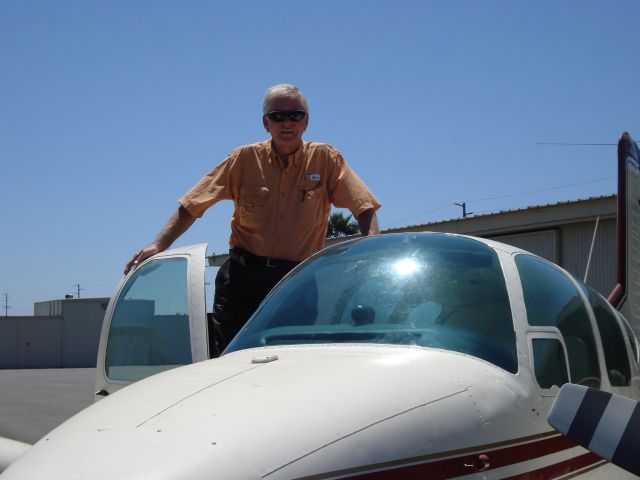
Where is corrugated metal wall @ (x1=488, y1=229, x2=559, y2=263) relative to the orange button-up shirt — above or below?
below

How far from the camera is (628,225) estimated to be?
641cm

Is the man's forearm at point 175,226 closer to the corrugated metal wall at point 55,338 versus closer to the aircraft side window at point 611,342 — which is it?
the aircraft side window at point 611,342

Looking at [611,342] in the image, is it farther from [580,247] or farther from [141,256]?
[580,247]

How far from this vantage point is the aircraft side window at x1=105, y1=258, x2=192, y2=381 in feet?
12.8

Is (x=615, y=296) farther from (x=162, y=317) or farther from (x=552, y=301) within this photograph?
(x=162, y=317)

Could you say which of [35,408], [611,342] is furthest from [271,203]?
[35,408]

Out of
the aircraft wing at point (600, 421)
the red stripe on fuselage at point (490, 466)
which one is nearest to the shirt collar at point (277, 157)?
the red stripe on fuselage at point (490, 466)

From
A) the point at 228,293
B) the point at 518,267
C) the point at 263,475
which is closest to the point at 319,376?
the point at 263,475

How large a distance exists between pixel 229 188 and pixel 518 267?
6.53 feet

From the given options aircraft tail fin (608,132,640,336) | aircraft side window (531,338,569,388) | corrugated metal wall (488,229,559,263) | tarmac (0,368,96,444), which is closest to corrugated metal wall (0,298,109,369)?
tarmac (0,368,96,444)

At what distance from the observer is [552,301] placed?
10.8 ft

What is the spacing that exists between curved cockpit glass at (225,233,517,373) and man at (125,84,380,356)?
892 mm

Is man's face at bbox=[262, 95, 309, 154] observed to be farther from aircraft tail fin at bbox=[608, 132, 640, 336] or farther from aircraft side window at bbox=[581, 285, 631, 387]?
aircraft tail fin at bbox=[608, 132, 640, 336]

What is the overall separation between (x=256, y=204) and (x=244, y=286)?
1.57ft
